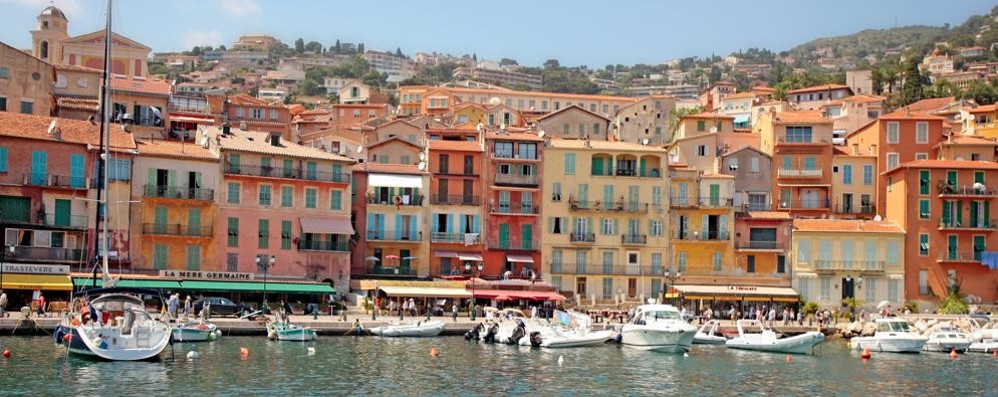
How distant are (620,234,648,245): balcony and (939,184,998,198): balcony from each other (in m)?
17.2

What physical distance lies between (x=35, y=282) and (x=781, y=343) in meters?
34.5

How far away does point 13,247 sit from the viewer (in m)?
63.3

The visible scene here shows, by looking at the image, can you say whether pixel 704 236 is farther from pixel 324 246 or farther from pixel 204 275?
pixel 204 275

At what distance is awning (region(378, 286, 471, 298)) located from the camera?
70000 mm

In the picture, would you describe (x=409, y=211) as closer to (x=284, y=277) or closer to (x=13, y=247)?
(x=284, y=277)

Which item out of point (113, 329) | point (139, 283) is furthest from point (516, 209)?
point (113, 329)

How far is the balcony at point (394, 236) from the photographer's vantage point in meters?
74.8

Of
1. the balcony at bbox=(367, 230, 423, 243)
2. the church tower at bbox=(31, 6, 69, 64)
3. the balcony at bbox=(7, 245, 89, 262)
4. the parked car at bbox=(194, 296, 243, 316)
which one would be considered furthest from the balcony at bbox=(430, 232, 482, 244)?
the church tower at bbox=(31, 6, 69, 64)

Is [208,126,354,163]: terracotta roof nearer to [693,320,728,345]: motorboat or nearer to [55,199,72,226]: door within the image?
[55,199,72,226]: door

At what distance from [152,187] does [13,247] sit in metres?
7.68

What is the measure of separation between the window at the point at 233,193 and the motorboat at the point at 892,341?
105 ft

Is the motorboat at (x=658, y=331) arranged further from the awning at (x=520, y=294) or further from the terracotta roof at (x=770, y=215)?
the terracotta roof at (x=770, y=215)

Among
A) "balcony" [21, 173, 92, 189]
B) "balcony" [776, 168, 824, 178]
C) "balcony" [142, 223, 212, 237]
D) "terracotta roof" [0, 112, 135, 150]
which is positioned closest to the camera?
"balcony" [21, 173, 92, 189]

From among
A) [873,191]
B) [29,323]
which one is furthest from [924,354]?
[29,323]
